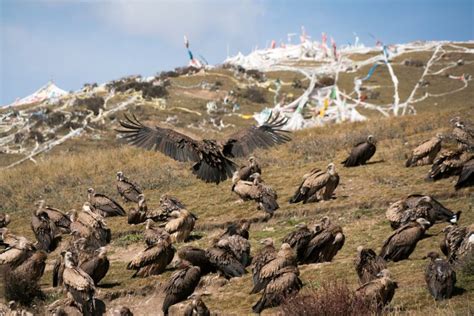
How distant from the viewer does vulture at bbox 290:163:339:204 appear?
1591cm

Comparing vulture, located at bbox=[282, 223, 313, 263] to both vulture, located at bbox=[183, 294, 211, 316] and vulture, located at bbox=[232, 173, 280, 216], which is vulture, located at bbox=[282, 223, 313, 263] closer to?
vulture, located at bbox=[183, 294, 211, 316]

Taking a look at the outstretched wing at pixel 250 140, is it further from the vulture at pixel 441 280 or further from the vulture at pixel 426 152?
the vulture at pixel 441 280

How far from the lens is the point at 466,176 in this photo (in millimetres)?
14570

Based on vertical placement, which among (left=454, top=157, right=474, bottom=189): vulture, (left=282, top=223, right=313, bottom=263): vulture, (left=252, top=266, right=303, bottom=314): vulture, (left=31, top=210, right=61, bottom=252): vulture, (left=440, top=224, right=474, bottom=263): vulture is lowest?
(left=31, top=210, right=61, bottom=252): vulture

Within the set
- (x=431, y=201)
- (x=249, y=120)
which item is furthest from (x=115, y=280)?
(x=249, y=120)

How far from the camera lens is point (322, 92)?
6012cm

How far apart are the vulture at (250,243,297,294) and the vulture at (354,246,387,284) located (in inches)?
38.9

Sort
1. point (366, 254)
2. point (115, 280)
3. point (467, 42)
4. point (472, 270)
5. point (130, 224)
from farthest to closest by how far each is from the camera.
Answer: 1. point (467, 42)
2. point (130, 224)
3. point (115, 280)
4. point (366, 254)
5. point (472, 270)

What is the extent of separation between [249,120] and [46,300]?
4256 cm

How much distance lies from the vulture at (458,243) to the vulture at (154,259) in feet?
16.2

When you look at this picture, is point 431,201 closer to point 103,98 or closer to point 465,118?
point 465,118

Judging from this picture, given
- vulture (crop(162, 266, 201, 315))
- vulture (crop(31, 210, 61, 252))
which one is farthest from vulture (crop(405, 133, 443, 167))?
vulture (crop(31, 210, 61, 252))

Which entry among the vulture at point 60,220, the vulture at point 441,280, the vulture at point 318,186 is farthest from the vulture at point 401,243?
the vulture at point 60,220

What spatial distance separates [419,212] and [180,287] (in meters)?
4.62
